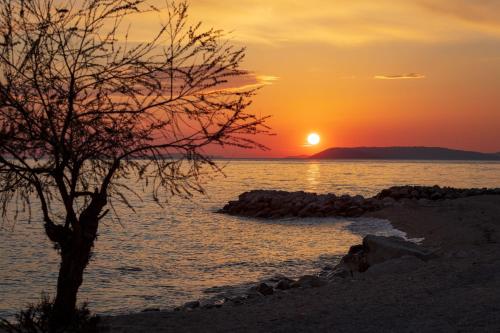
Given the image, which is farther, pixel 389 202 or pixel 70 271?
pixel 389 202

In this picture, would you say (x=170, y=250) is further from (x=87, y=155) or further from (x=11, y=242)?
(x=87, y=155)

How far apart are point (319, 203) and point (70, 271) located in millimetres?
30194

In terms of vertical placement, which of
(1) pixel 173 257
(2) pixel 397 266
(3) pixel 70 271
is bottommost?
(1) pixel 173 257

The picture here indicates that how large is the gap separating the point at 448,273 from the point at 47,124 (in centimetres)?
846

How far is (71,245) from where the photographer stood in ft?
31.9

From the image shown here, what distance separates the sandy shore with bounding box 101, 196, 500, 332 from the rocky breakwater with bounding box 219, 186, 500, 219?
22.0m

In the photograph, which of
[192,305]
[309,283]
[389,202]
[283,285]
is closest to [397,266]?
[309,283]

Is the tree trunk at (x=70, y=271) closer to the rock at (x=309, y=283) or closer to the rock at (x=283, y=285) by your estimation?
the rock at (x=309, y=283)

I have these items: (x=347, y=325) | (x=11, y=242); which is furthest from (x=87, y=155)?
(x=11, y=242)

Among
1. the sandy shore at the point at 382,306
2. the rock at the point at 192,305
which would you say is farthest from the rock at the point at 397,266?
the rock at the point at 192,305

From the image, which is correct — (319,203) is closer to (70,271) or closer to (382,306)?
(382,306)

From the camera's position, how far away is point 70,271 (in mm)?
9750

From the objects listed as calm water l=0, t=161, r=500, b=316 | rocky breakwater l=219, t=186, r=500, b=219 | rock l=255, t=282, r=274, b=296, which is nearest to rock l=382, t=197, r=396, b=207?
rocky breakwater l=219, t=186, r=500, b=219

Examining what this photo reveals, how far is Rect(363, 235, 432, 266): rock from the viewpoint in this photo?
49.9ft
